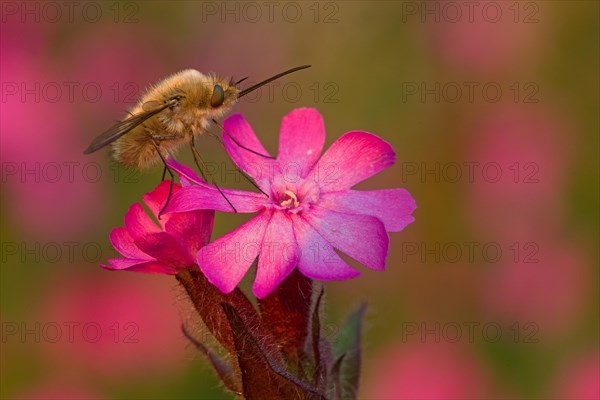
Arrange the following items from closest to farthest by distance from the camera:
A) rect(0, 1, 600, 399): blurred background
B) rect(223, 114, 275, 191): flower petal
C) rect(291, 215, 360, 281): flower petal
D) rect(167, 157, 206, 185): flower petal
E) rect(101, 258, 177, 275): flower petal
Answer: rect(291, 215, 360, 281): flower petal < rect(101, 258, 177, 275): flower petal < rect(167, 157, 206, 185): flower petal < rect(223, 114, 275, 191): flower petal < rect(0, 1, 600, 399): blurred background

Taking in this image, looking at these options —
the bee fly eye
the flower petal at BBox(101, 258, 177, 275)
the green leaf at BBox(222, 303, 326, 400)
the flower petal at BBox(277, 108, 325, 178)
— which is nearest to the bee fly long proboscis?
the bee fly eye

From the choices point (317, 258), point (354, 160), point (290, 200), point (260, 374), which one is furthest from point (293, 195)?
point (260, 374)

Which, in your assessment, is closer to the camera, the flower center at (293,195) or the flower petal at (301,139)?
the flower center at (293,195)

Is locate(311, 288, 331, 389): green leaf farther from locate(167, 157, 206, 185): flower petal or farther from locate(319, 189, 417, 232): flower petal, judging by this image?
locate(167, 157, 206, 185): flower petal

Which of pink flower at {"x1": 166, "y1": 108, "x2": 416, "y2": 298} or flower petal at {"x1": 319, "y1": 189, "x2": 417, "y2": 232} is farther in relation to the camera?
flower petal at {"x1": 319, "y1": 189, "x2": 417, "y2": 232}

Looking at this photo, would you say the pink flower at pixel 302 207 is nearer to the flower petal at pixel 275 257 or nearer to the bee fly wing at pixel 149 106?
the flower petal at pixel 275 257

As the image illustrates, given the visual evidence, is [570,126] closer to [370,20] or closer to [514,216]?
[514,216]

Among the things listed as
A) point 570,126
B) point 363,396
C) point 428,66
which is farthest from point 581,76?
point 363,396

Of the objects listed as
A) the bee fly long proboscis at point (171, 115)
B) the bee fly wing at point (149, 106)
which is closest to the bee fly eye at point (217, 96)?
the bee fly long proboscis at point (171, 115)
